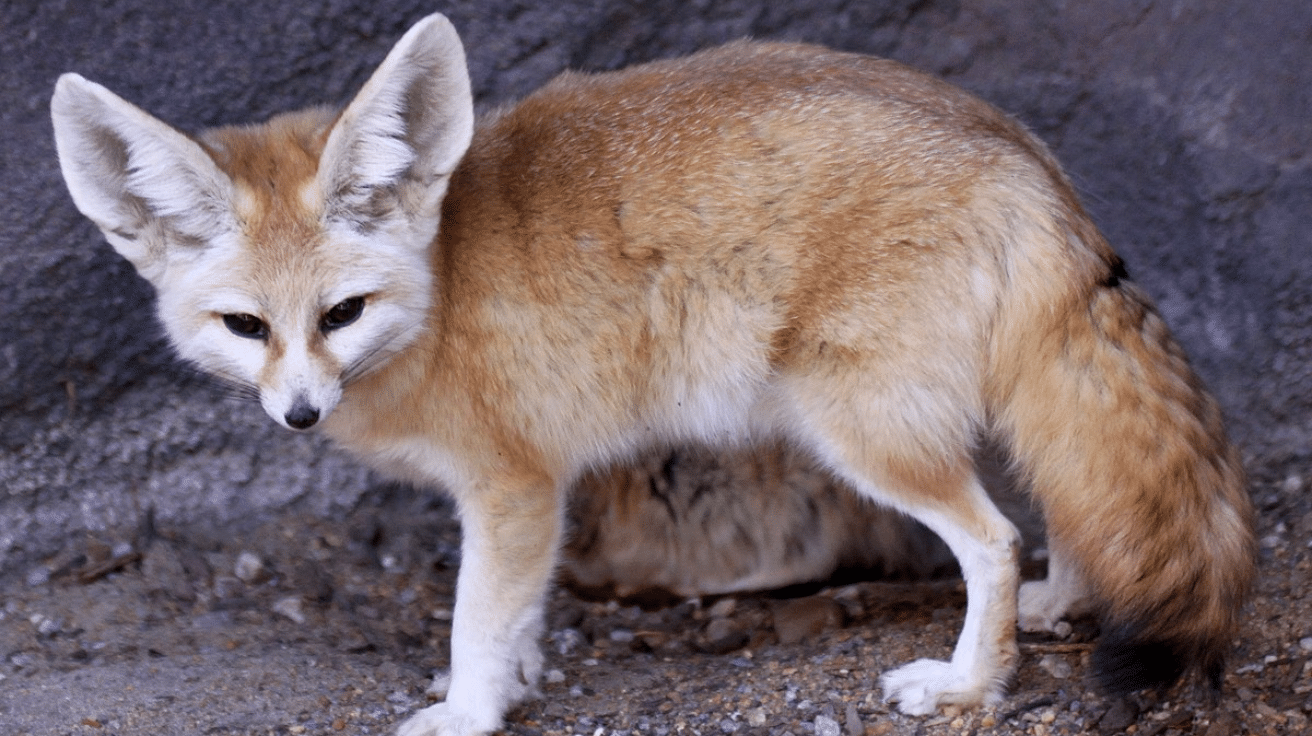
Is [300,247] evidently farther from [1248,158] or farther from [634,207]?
[1248,158]

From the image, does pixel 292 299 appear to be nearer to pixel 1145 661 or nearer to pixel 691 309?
pixel 691 309

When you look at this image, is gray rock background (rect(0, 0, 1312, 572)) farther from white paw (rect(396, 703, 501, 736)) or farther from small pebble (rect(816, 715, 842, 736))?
small pebble (rect(816, 715, 842, 736))

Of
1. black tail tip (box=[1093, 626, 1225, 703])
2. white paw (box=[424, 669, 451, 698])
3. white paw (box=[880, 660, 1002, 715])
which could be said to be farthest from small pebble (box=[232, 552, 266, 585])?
black tail tip (box=[1093, 626, 1225, 703])

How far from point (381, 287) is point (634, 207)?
65 cm

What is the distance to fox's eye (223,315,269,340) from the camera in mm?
2762

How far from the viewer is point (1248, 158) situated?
390cm

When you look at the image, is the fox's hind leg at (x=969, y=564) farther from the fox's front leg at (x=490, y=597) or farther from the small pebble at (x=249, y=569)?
the small pebble at (x=249, y=569)

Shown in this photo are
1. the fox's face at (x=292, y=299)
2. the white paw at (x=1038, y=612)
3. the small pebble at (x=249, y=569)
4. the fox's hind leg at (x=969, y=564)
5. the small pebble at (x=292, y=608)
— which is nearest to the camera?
the fox's face at (x=292, y=299)

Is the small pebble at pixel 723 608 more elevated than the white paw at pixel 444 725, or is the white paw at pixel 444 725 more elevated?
the white paw at pixel 444 725

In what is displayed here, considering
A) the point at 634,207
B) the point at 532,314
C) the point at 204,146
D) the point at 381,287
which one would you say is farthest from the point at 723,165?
the point at 204,146

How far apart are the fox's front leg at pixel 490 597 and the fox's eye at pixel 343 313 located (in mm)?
561

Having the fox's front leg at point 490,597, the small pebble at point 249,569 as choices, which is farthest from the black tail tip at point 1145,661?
the small pebble at point 249,569

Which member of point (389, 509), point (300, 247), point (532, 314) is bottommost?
point (389, 509)

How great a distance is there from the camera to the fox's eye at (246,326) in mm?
2762
